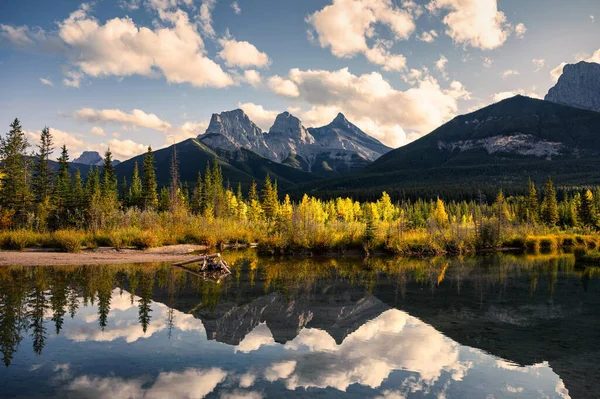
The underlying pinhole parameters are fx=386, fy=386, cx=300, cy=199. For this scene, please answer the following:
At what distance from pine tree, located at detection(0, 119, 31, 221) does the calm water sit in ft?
97.8

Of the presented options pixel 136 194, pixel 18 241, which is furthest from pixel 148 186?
pixel 18 241

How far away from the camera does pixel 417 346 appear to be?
391 inches

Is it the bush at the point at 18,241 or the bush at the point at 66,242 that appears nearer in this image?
the bush at the point at 66,242

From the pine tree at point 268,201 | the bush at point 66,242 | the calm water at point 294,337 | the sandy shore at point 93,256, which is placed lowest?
the calm water at point 294,337

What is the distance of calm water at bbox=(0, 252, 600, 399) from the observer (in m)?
7.50

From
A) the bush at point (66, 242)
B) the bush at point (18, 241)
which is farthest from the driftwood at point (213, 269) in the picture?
the bush at point (18, 241)

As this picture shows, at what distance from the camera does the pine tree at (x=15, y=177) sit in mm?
42531

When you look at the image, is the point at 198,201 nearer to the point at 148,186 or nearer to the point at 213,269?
the point at 148,186

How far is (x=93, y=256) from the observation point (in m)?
25.1

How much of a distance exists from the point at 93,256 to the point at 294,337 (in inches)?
772

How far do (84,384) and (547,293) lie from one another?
56.3 feet

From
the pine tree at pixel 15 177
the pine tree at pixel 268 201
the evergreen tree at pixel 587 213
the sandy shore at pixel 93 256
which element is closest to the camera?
the sandy shore at pixel 93 256

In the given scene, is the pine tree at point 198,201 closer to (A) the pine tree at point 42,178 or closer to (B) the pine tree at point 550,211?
(A) the pine tree at point 42,178

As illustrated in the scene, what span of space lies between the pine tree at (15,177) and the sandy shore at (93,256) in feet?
60.4
